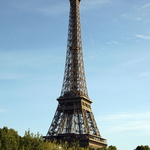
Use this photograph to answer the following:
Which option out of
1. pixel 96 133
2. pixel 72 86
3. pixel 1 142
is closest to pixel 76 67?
pixel 72 86

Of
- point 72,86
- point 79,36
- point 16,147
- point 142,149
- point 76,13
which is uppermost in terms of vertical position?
point 76,13

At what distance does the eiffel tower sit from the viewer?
4658 inches

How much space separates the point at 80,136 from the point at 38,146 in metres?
51.0

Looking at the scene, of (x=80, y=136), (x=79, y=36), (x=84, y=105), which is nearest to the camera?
(x=80, y=136)

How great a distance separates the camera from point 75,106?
124 m

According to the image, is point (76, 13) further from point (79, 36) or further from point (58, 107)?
point (58, 107)

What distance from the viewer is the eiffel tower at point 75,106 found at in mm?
118306

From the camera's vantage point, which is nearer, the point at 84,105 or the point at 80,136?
the point at 80,136

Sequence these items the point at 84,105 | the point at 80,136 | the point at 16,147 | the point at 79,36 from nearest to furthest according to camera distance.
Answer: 1. the point at 16,147
2. the point at 80,136
3. the point at 84,105
4. the point at 79,36

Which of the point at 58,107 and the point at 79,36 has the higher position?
the point at 79,36

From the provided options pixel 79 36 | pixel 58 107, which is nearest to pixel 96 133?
pixel 58 107

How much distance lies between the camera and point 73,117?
123m

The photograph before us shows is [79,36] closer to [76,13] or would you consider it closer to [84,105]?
[76,13]

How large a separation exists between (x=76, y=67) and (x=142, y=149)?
39.5 meters
